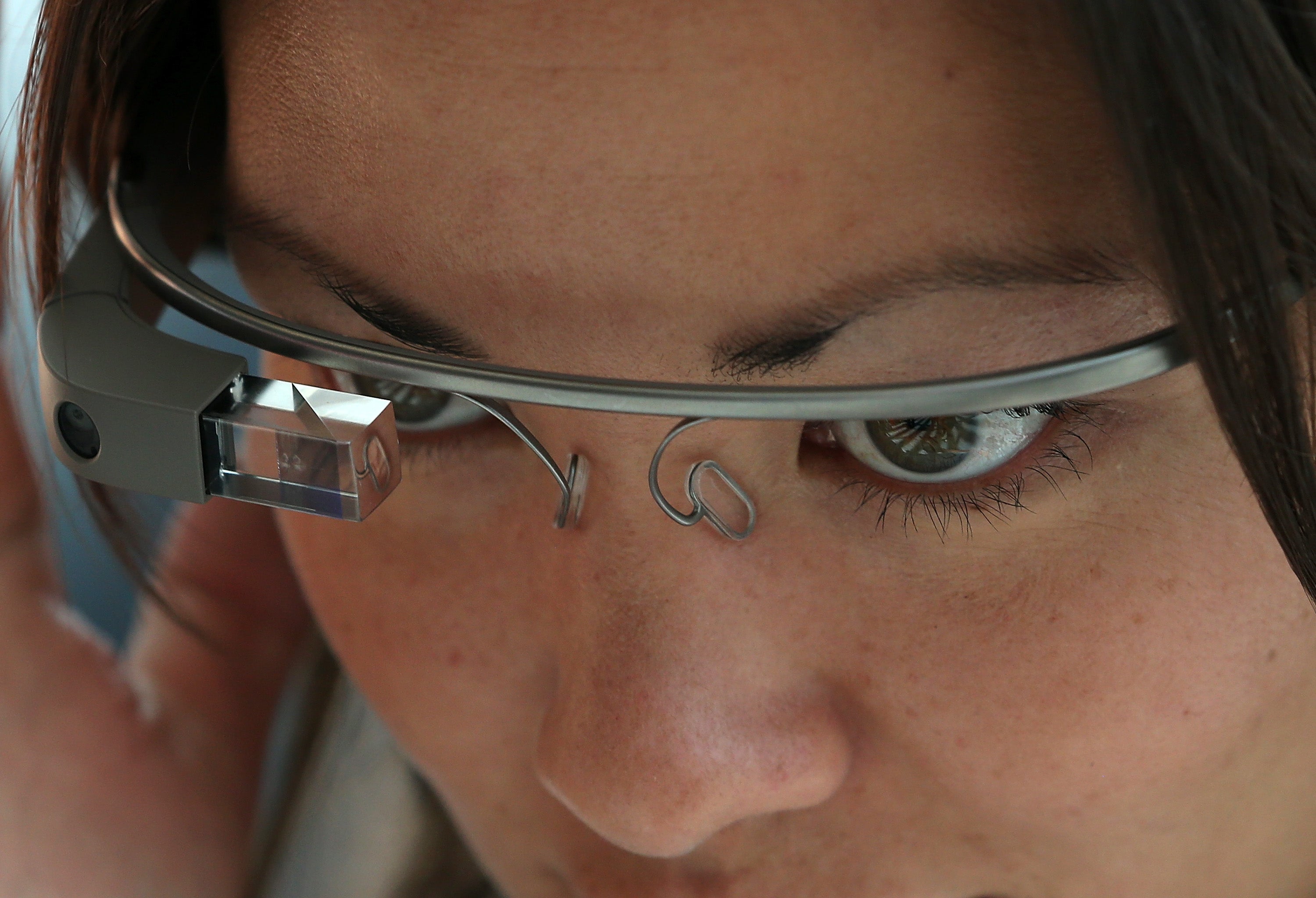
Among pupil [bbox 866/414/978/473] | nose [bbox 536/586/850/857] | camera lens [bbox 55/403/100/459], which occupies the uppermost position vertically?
pupil [bbox 866/414/978/473]

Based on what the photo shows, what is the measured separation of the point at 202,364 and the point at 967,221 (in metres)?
0.33

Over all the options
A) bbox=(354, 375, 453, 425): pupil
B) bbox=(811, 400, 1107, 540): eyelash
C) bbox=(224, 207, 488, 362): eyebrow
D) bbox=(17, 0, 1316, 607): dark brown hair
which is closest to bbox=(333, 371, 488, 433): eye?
bbox=(354, 375, 453, 425): pupil

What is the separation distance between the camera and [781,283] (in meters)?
0.49

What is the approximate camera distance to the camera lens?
59 cm

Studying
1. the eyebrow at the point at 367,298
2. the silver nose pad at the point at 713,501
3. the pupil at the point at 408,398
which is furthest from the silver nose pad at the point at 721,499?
the pupil at the point at 408,398

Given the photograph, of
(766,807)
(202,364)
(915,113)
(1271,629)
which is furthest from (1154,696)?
(202,364)

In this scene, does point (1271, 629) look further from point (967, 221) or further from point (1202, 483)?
point (967, 221)

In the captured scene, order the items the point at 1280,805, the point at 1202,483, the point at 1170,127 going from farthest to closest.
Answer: the point at 1280,805
the point at 1202,483
the point at 1170,127

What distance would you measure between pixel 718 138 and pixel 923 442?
0.61 ft

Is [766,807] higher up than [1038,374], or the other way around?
[1038,374]

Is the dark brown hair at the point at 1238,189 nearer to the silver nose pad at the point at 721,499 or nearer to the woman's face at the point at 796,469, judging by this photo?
the woman's face at the point at 796,469

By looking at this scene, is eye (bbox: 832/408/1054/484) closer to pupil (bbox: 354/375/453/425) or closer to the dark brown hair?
the dark brown hair

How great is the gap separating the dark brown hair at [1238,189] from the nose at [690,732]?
0.22 meters

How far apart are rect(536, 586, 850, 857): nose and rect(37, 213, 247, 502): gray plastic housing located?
201 mm
